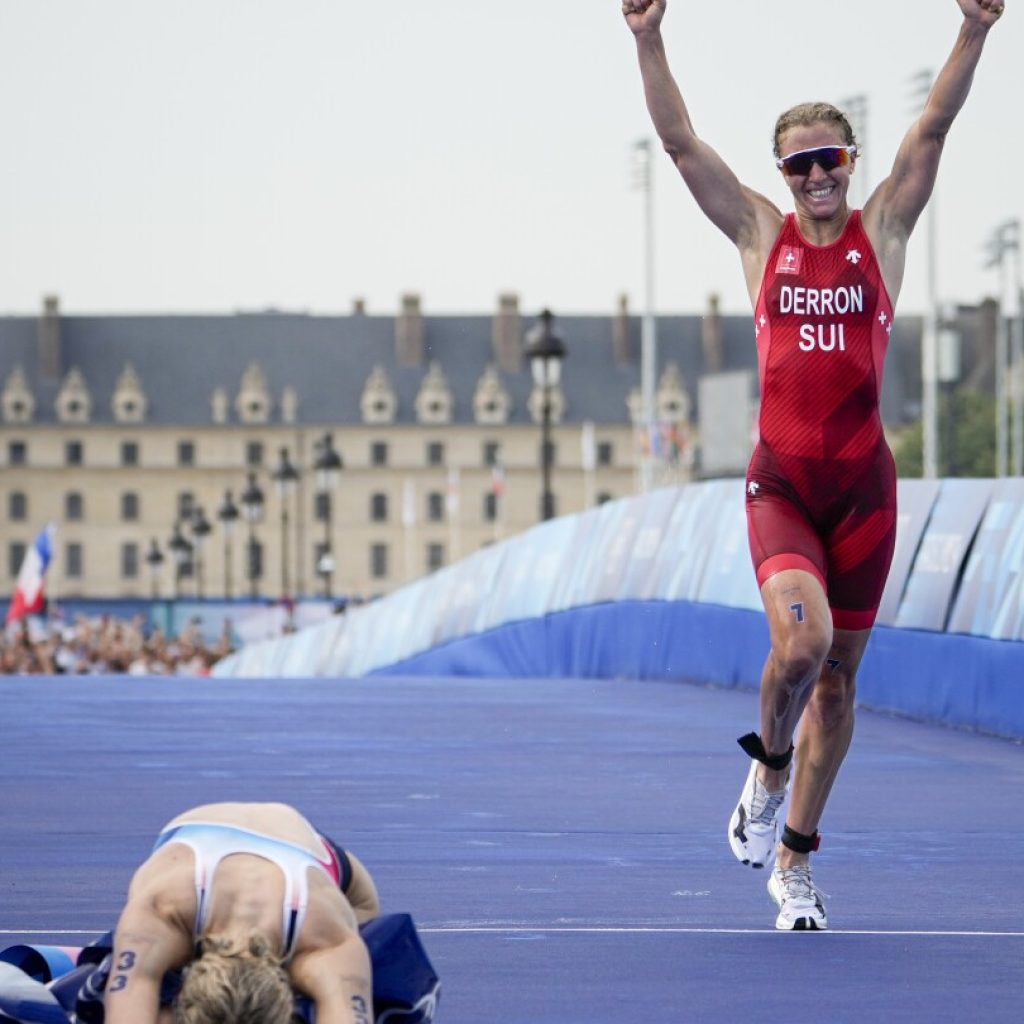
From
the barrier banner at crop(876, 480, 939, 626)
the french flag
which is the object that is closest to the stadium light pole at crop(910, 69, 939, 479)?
the french flag

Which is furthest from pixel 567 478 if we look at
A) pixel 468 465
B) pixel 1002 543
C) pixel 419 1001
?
pixel 419 1001

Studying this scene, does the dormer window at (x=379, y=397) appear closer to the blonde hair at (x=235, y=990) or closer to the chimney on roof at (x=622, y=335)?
the chimney on roof at (x=622, y=335)

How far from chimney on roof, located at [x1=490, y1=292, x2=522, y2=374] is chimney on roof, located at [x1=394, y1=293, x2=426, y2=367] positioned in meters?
4.08

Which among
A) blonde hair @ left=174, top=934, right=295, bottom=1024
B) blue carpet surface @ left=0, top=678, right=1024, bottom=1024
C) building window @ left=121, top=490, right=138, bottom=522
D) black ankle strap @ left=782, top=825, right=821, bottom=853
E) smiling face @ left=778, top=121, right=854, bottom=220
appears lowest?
building window @ left=121, top=490, right=138, bottom=522

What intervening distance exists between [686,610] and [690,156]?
39.6 feet

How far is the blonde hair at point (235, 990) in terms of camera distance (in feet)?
12.3

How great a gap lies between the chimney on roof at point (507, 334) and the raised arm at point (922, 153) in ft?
436

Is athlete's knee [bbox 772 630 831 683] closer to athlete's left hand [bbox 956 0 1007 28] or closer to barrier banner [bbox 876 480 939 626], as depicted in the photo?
athlete's left hand [bbox 956 0 1007 28]

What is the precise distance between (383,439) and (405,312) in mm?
7256

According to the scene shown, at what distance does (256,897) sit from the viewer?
13.6 feet

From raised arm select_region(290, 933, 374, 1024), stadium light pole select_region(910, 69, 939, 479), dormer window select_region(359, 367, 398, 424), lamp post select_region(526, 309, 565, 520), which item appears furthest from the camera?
dormer window select_region(359, 367, 398, 424)

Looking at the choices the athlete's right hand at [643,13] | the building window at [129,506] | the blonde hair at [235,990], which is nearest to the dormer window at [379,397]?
the building window at [129,506]

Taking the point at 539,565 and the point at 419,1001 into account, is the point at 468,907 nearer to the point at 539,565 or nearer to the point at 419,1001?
the point at 419,1001

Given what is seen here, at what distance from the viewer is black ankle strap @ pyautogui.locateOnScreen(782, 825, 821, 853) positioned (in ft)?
21.4
